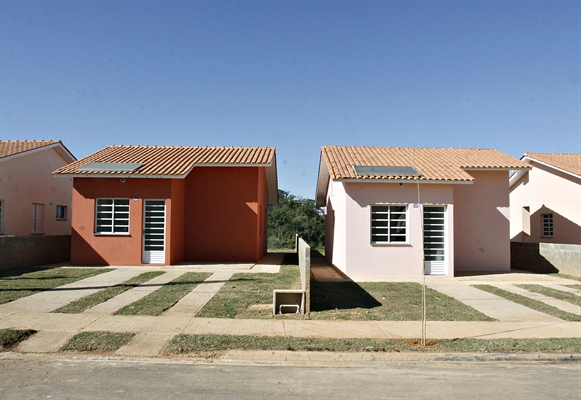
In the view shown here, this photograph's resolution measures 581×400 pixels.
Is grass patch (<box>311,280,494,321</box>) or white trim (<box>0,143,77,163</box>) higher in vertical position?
white trim (<box>0,143,77,163</box>)

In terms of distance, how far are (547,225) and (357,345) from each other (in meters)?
19.6

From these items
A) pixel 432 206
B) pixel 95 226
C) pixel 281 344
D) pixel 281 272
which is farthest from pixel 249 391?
pixel 95 226

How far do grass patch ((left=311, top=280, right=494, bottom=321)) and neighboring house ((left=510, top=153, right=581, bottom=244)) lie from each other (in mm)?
10713

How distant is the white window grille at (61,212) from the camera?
78.8ft

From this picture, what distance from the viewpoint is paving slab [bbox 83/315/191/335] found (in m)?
8.10

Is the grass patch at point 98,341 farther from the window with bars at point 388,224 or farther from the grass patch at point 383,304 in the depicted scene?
the window with bars at point 388,224

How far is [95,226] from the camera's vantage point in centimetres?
1719

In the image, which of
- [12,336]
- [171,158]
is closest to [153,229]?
[171,158]

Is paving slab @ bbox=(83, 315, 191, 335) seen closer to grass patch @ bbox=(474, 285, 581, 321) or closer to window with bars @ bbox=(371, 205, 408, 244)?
grass patch @ bbox=(474, 285, 581, 321)

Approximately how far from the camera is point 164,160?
1902 cm

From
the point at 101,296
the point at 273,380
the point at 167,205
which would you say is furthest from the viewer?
the point at 167,205

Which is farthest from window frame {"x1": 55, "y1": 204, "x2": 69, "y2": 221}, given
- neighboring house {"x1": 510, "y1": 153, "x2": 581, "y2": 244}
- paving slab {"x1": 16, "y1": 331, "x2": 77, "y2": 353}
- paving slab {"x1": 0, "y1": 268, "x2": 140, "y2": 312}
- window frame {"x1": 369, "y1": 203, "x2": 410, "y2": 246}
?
neighboring house {"x1": 510, "y1": 153, "x2": 581, "y2": 244}

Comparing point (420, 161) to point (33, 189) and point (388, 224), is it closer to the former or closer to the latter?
point (388, 224)

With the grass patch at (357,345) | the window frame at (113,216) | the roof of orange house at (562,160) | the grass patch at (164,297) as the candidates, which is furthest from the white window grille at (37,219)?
the roof of orange house at (562,160)
